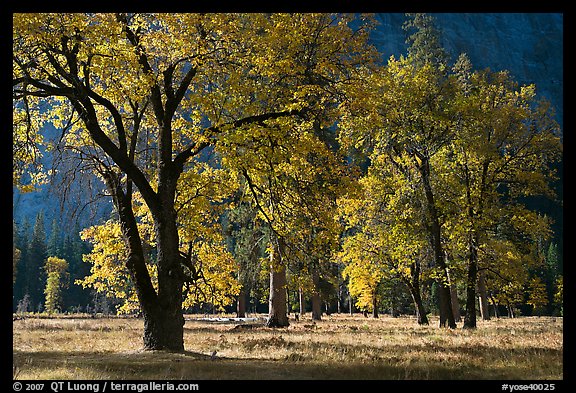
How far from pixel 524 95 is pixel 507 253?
1058 centimetres

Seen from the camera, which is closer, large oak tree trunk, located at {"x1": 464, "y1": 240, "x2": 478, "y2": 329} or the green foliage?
large oak tree trunk, located at {"x1": 464, "y1": 240, "x2": 478, "y2": 329}

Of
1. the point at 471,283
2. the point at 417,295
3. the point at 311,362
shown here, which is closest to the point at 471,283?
the point at 471,283

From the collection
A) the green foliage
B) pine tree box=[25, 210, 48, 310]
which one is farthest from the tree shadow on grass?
pine tree box=[25, 210, 48, 310]

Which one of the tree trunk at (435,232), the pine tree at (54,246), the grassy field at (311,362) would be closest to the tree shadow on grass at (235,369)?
the grassy field at (311,362)

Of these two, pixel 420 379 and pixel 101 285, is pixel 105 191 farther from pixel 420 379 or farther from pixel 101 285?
pixel 420 379

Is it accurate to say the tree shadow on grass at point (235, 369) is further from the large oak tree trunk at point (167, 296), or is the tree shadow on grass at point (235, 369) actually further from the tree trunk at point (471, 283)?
the tree trunk at point (471, 283)

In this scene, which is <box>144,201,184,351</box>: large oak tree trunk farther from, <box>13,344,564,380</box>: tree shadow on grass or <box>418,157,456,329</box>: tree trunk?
<box>418,157,456,329</box>: tree trunk

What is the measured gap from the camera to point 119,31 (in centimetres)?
1257

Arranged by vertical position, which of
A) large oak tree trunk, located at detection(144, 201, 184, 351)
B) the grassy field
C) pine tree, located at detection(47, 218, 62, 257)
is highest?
pine tree, located at detection(47, 218, 62, 257)

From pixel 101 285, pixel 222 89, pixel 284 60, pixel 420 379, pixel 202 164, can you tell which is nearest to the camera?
pixel 420 379

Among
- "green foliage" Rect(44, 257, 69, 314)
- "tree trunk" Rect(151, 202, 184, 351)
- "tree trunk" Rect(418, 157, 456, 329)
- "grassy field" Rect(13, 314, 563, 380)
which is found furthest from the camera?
"green foliage" Rect(44, 257, 69, 314)

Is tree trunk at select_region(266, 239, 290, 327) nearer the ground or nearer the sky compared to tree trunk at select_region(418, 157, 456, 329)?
nearer the ground

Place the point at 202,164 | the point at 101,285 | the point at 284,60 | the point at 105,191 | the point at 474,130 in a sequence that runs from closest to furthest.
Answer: the point at 284,60
the point at 105,191
the point at 202,164
the point at 101,285
the point at 474,130
